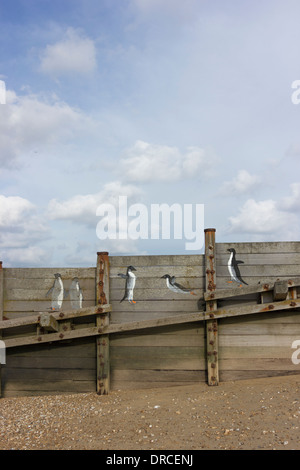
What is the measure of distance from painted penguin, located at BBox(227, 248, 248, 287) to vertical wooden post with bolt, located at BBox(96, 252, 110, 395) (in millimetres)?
2391

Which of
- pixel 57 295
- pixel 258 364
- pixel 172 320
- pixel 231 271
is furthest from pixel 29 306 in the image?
pixel 258 364

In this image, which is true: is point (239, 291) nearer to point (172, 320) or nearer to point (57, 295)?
point (172, 320)

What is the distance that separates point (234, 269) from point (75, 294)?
316 centimetres

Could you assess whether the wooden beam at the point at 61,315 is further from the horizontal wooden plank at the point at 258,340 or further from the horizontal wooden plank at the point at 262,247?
the horizontal wooden plank at the point at 262,247

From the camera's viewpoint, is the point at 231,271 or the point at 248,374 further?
the point at 231,271

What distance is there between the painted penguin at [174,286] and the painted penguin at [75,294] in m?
1.68

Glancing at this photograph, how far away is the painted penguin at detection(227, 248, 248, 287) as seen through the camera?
734 centimetres

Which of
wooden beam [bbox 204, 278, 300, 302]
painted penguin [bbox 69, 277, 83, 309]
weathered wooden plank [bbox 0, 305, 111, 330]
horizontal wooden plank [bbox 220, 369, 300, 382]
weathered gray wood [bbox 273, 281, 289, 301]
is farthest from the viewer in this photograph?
painted penguin [bbox 69, 277, 83, 309]

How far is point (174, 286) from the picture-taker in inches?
293

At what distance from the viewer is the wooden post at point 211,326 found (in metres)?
7.14

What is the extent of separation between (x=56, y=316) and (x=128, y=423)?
258 centimetres

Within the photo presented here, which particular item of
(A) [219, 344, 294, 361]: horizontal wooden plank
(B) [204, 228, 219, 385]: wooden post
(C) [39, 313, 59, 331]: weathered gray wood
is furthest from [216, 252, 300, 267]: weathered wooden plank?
(C) [39, 313, 59, 331]: weathered gray wood

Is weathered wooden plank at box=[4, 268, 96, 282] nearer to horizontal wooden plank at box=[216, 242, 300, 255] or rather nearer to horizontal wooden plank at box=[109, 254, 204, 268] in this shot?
horizontal wooden plank at box=[109, 254, 204, 268]
